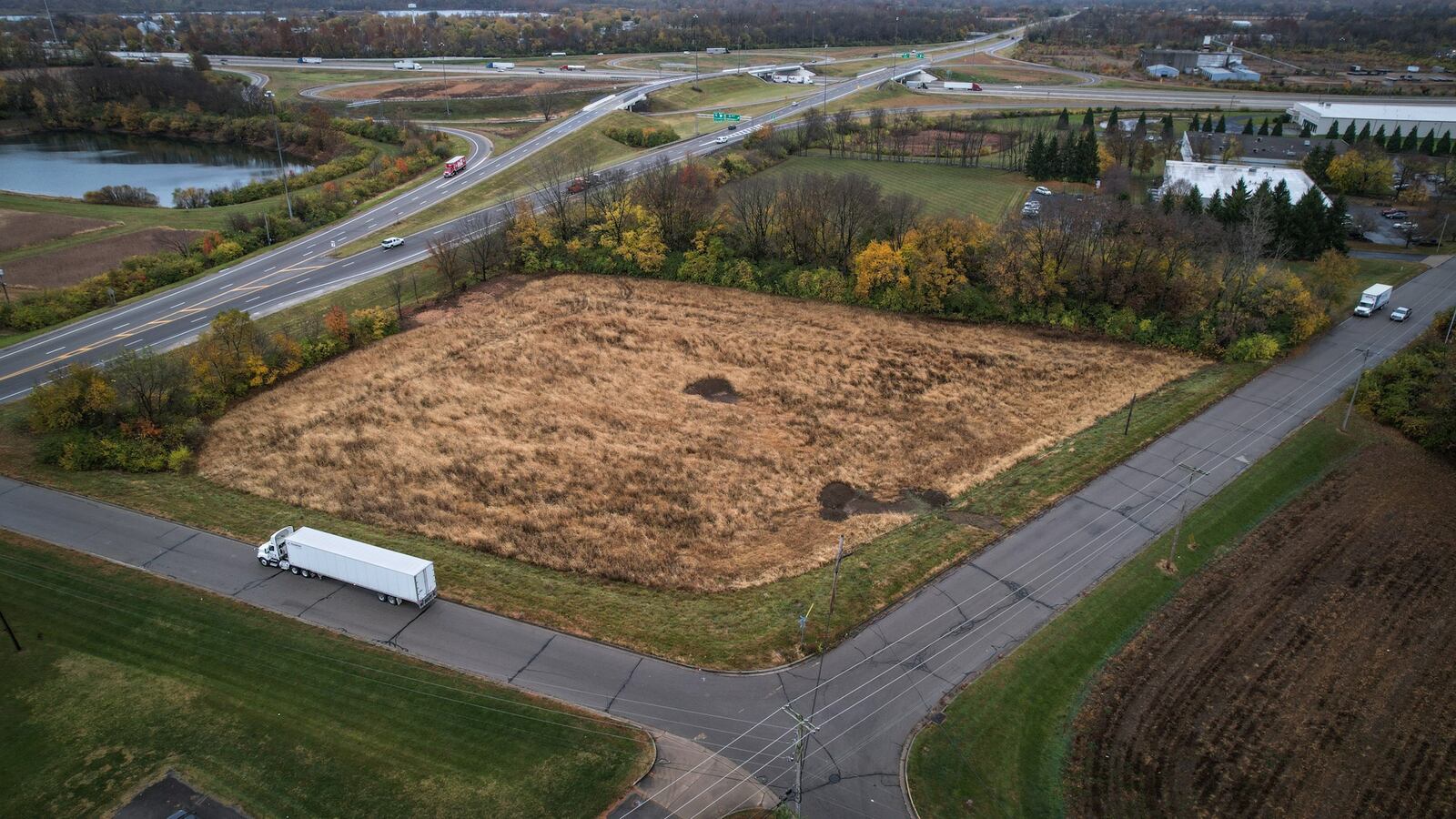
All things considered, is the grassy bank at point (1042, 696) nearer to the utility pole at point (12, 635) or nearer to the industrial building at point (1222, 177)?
the utility pole at point (12, 635)

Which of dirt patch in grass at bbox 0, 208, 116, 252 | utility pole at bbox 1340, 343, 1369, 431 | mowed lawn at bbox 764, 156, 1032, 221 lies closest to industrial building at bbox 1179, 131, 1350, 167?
mowed lawn at bbox 764, 156, 1032, 221

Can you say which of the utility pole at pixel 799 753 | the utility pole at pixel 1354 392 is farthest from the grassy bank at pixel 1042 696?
the utility pole at pixel 1354 392

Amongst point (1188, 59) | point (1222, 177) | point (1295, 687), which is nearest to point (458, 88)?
point (1222, 177)

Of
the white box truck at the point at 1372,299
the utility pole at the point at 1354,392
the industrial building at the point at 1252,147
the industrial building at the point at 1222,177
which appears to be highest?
the industrial building at the point at 1252,147

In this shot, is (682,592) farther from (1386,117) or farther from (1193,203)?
(1386,117)

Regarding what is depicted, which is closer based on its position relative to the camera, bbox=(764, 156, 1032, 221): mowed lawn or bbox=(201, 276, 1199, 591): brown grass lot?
bbox=(201, 276, 1199, 591): brown grass lot

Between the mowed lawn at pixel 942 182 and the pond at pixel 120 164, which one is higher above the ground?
the pond at pixel 120 164

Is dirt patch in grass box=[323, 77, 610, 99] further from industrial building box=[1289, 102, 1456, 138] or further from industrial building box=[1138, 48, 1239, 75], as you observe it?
industrial building box=[1138, 48, 1239, 75]
